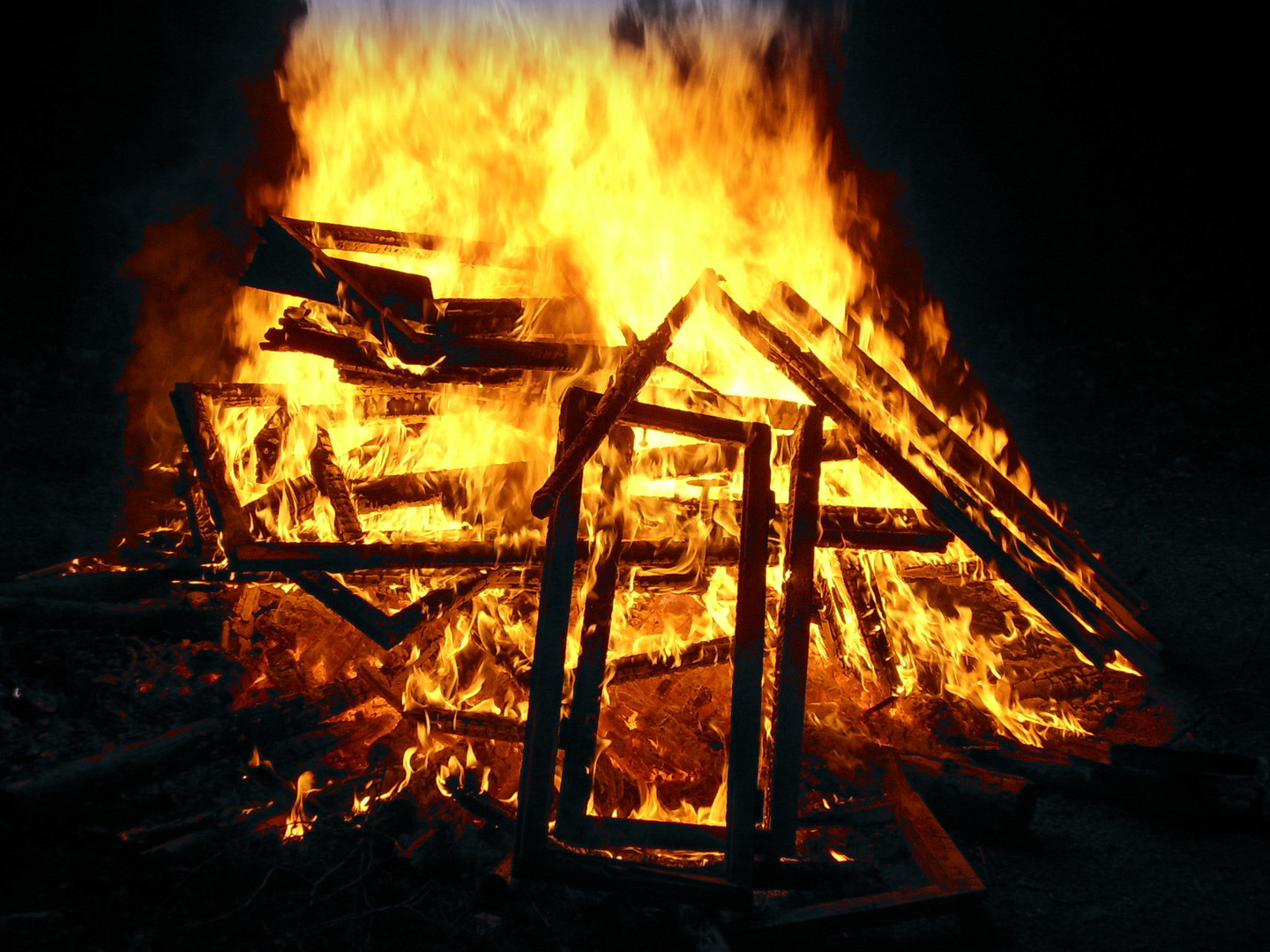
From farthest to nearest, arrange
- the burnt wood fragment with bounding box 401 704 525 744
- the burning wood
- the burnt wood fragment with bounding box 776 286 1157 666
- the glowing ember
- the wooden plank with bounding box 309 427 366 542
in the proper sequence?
the burnt wood fragment with bounding box 776 286 1157 666
the wooden plank with bounding box 309 427 366 542
the glowing ember
the burnt wood fragment with bounding box 401 704 525 744
the burning wood

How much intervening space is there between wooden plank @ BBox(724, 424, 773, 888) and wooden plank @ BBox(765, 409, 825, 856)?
127mm

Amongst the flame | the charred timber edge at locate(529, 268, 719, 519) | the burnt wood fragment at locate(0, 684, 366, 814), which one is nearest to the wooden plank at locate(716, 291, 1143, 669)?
the charred timber edge at locate(529, 268, 719, 519)

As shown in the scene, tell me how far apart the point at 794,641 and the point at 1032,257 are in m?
8.04

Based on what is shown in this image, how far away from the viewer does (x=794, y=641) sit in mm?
2789

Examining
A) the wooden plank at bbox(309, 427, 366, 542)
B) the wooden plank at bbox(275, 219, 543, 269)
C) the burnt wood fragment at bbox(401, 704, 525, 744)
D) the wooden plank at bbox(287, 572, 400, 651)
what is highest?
the wooden plank at bbox(275, 219, 543, 269)

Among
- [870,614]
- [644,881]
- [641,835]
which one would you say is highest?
[870,614]

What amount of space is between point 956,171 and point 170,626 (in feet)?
30.7

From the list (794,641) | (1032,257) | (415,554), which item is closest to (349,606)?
(415,554)

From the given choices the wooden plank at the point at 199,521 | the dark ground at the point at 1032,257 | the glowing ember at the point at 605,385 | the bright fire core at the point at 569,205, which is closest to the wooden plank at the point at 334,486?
the glowing ember at the point at 605,385

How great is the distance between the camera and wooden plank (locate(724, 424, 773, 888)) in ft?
8.02

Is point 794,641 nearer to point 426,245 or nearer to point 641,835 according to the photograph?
point 641,835

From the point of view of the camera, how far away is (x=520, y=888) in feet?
8.17

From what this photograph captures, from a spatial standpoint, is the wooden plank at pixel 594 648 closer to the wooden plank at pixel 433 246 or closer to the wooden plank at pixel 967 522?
the wooden plank at pixel 967 522

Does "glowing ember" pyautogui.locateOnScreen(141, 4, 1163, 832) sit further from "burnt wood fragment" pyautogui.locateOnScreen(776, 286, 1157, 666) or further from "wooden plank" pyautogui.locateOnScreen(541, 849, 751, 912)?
"wooden plank" pyautogui.locateOnScreen(541, 849, 751, 912)
